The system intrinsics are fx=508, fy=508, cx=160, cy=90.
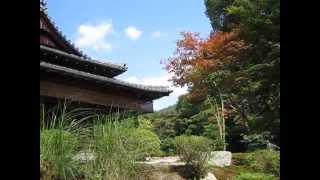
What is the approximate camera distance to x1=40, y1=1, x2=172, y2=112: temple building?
736 cm

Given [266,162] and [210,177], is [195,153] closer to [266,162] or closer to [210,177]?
[210,177]

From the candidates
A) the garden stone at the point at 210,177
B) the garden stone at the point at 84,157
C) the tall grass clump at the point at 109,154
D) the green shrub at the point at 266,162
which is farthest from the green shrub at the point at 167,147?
the garden stone at the point at 84,157

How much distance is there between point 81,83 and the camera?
25.6 ft

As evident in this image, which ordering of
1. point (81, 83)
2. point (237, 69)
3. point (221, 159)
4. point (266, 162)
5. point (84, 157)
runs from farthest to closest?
point (237, 69), point (221, 159), point (266, 162), point (81, 83), point (84, 157)

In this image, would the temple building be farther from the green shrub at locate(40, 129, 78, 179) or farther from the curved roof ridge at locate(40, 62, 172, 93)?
the green shrub at locate(40, 129, 78, 179)

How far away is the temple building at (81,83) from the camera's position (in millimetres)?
7363

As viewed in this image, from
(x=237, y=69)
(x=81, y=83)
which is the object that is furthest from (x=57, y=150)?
(x=237, y=69)

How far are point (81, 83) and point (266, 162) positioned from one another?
133 inches

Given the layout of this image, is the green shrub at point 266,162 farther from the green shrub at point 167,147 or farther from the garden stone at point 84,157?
the garden stone at point 84,157

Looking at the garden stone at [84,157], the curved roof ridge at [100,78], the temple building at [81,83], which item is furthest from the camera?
the temple building at [81,83]

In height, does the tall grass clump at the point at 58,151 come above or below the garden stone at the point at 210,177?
above

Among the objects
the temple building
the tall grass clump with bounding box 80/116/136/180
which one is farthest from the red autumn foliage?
the tall grass clump with bounding box 80/116/136/180

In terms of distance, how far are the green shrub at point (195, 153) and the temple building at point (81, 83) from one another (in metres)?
1.14

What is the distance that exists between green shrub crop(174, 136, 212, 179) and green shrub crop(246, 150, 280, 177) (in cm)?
127
